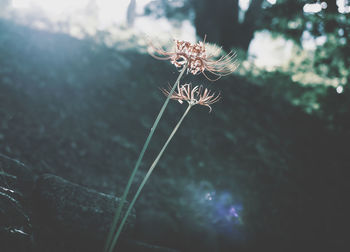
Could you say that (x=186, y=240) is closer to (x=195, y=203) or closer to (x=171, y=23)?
(x=195, y=203)

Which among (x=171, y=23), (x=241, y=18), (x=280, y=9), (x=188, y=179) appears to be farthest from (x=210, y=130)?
(x=171, y=23)

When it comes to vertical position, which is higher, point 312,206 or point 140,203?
point 312,206

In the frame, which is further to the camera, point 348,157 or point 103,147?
point 348,157

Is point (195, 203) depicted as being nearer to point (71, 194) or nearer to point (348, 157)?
point (71, 194)

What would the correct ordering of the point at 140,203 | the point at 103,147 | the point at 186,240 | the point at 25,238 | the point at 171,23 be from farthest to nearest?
1. the point at 171,23
2. the point at 103,147
3. the point at 140,203
4. the point at 186,240
5. the point at 25,238

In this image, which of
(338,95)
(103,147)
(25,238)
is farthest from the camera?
(338,95)

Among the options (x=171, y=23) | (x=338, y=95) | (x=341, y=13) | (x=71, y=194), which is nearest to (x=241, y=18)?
(x=171, y=23)

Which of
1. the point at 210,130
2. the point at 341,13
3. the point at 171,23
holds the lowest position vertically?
the point at 210,130
